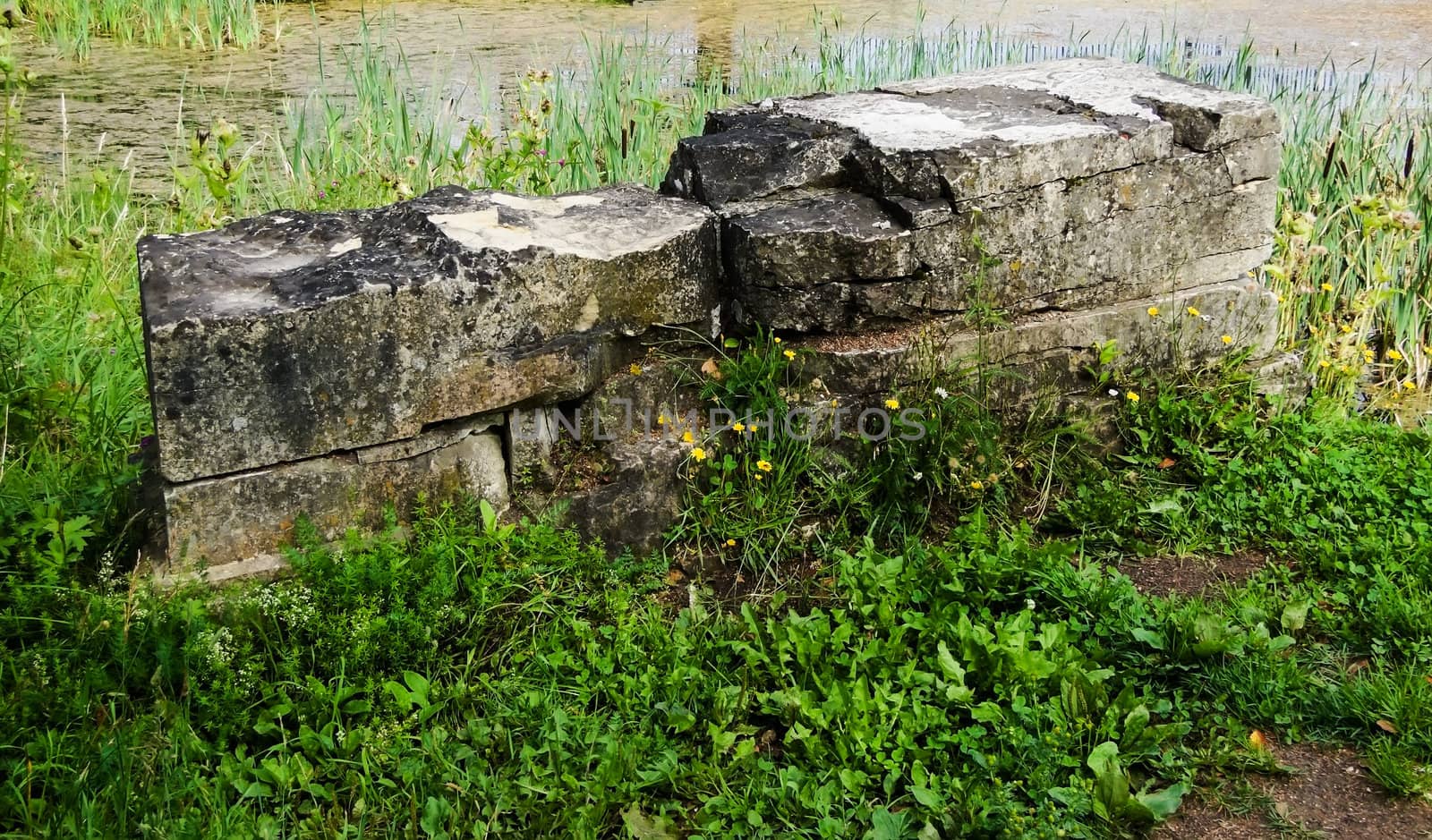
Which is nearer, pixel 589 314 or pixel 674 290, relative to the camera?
pixel 589 314

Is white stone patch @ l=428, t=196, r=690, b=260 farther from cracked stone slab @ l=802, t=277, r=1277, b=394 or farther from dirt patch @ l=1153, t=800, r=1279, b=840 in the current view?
dirt patch @ l=1153, t=800, r=1279, b=840

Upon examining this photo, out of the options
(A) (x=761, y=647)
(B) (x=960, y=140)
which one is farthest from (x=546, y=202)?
(A) (x=761, y=647)

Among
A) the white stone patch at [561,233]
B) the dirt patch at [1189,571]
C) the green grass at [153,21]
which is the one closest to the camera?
the white stone patch at [561,233]

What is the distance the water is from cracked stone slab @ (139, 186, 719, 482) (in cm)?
354

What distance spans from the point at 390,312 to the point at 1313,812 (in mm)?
2324

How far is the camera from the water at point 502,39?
22.8 feet

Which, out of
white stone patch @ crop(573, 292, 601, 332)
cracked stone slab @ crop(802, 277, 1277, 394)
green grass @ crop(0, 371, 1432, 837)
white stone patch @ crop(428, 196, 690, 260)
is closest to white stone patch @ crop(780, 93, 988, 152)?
cracked stone slab @ crop(802, 277, 1277, 394)

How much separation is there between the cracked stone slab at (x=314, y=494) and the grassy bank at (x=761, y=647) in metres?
0.11

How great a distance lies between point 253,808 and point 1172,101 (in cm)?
316

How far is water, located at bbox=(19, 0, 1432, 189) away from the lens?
6.96m

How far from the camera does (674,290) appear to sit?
10.6 ft

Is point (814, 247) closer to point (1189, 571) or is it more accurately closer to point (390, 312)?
point (390, 312)

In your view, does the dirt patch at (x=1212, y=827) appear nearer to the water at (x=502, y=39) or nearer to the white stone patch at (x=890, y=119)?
the white stone patch at (x=890, y=119)

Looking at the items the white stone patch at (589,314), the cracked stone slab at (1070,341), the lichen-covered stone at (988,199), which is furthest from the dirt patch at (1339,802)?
the white stone patch at (589,314)
